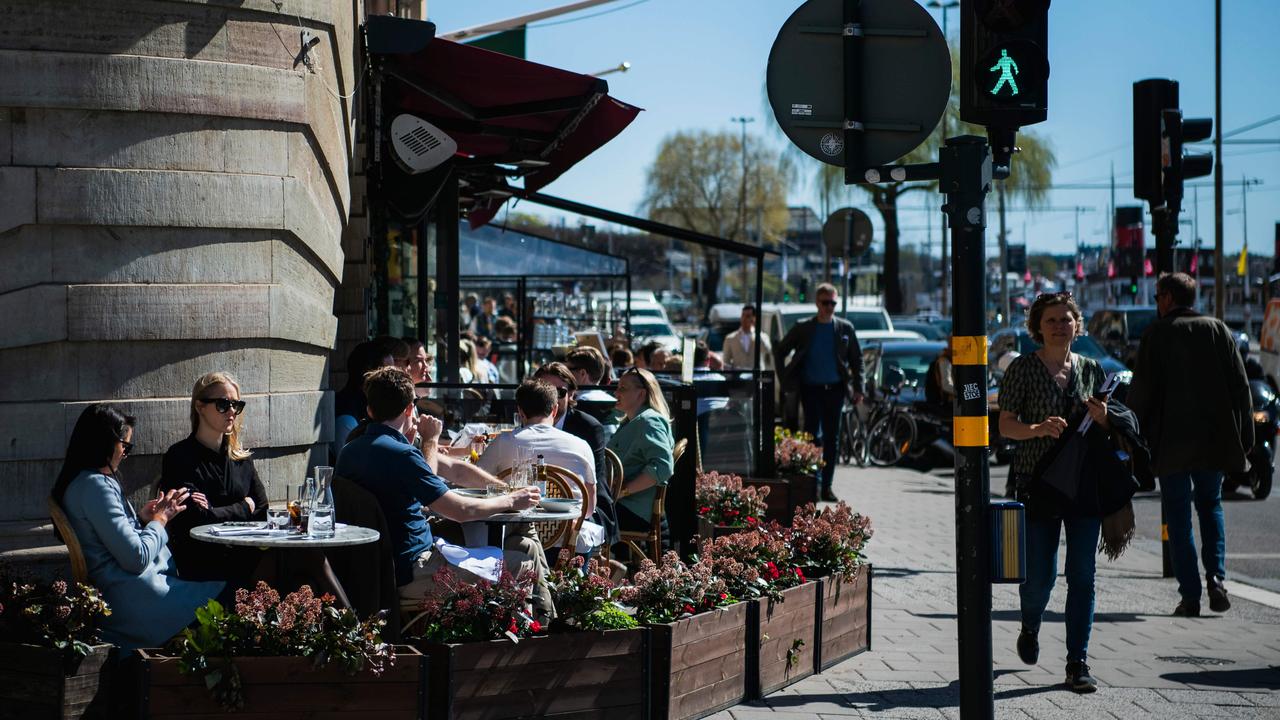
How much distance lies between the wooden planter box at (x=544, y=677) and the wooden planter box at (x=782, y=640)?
856mm

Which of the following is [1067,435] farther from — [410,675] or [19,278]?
[19,278]

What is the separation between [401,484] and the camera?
5652 millimetres

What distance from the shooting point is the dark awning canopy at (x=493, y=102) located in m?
8.39

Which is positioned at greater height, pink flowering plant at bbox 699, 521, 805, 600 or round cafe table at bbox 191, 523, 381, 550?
round cafe table at bbox 191, 523, 381, 550

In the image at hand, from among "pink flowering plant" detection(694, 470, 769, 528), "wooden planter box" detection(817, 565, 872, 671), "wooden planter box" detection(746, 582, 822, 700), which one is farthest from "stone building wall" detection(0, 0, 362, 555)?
"pink flowering plant" detection(694, 470, 769, 528)

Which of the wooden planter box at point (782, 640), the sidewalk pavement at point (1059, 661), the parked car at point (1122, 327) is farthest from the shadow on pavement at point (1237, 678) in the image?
the parked car at point (1122, 327)

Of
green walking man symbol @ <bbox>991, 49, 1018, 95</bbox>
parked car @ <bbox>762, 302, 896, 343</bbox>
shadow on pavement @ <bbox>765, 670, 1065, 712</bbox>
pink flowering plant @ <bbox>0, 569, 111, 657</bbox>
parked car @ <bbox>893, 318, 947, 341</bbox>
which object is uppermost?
green walking man symbol @ <bbox>991, 49, 1018, 95</bbox>

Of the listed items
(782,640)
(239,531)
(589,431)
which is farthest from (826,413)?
(239,531)

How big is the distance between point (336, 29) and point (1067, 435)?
12.8 feet

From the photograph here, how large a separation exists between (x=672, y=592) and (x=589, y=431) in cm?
206

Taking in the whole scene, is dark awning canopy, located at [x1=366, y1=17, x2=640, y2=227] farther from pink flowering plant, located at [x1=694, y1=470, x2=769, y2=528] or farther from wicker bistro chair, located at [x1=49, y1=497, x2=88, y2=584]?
wicker bistro chair, located at [x1=49, y1=497, x2=88, y2=584]

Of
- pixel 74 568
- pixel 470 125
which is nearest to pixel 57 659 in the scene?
pixel 74 568

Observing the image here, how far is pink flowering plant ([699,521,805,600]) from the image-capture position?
20.6 ft

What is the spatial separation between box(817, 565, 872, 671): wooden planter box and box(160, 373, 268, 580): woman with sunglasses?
2636 millimetres
